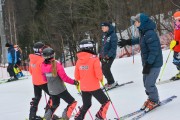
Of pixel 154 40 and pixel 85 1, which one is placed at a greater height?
pixel 85 1

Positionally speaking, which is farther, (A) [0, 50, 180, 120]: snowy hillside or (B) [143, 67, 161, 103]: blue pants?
(A) [0, 50, 180, 120]: snowy hillside

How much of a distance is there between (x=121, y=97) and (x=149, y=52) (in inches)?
88.6

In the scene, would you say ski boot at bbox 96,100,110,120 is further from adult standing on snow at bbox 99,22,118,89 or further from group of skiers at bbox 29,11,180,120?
adult standing on snow at bbox 99,22,118,89

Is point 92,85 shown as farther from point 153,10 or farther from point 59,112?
point 153,10

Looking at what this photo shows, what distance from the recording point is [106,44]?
8.41 metres

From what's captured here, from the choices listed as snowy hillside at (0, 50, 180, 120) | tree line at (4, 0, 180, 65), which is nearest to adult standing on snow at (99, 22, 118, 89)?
snowy hillside at (0, 50, 180, 120)

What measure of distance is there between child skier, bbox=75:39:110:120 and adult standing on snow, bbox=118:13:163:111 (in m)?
0.88

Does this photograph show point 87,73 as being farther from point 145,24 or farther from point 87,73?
point 145,24

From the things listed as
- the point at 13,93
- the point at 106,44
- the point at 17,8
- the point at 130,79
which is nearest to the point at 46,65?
the point at 106,44

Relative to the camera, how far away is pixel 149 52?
582cm

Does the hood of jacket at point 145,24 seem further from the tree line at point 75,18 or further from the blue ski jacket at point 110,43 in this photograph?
the tree line at point 75,18

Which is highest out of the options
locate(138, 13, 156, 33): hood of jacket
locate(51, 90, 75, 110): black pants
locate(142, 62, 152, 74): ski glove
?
locate(138, 13, 156, 33): hood of jacket

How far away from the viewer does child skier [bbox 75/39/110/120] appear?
5406 millimetres

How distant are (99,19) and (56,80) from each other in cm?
2123
